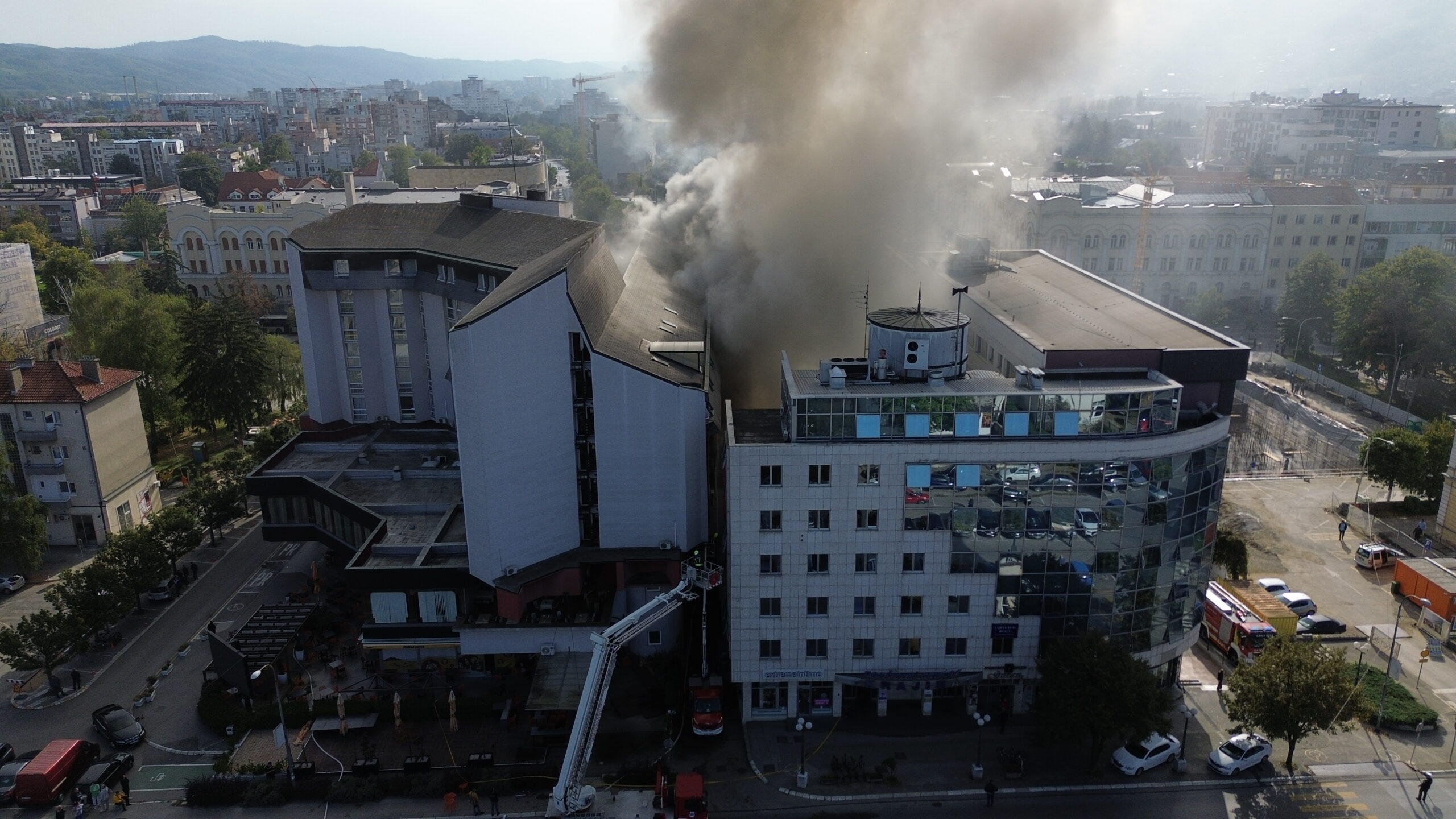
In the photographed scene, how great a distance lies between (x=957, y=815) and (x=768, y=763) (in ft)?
17.7

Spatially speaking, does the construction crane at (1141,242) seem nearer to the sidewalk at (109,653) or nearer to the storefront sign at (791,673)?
the storefront sign at (791,673)

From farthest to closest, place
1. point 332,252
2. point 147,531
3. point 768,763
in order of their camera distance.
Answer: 1. point 332,252
2. point 147,531
3. point 768,763

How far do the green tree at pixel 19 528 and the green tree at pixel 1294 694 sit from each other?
44.1m

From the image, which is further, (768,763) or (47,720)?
(47,720)

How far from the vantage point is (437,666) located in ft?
106

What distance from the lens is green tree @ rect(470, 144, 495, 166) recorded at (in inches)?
6171

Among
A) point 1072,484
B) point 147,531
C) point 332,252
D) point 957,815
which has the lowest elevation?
point 957,815

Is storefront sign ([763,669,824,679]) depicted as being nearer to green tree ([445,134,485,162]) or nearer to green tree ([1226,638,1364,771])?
green tree ([1226,638,1364,771])

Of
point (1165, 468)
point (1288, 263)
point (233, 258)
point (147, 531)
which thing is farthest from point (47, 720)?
point (1288, 263)

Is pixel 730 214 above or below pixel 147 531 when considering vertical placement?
above

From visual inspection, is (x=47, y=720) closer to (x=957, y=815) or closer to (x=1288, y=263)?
(x=957, y=815)

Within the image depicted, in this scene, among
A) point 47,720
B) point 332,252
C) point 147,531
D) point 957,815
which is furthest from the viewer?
point 332,252

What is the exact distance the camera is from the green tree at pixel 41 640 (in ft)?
102

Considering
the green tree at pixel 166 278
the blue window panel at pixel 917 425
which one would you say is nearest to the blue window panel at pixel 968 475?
the blue window panel at pixel 917 425
